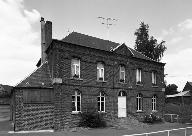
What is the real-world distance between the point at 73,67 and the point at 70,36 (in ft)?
11.4

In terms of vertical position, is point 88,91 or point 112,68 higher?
point 112,68

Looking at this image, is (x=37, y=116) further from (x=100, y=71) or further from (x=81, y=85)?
(x=100, y=71)

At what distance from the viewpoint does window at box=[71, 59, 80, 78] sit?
2169cm

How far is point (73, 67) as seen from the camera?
71.3 feet

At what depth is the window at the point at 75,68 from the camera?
21.7m

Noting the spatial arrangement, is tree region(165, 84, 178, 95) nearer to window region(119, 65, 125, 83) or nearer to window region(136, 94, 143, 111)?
window region(136, 94, 143, 111)

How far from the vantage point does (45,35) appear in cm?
2527

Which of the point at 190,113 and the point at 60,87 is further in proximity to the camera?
the point at 190,113

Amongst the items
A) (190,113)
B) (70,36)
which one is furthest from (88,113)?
(190,113)

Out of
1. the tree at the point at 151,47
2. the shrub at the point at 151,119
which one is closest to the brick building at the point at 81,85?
the shrub at the point at 151,119

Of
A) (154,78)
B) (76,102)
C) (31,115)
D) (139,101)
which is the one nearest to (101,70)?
(76,102)

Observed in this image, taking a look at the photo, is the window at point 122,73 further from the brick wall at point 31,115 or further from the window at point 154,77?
the brick wall at point 31,115

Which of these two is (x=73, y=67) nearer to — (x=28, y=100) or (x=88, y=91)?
(x=88, y=91)

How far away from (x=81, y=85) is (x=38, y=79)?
3.68 m
